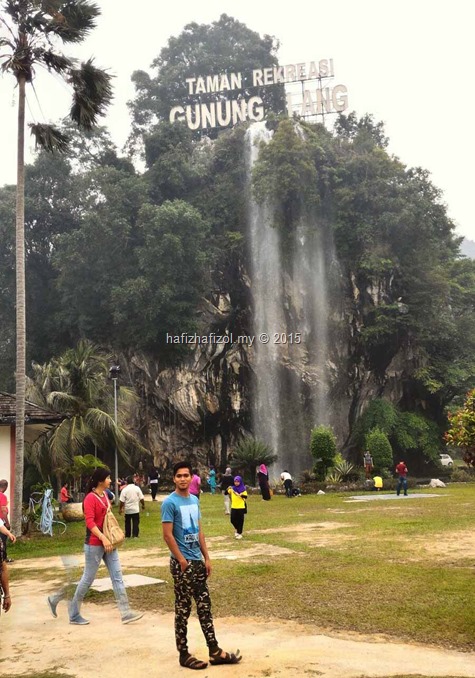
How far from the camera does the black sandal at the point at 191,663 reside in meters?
5.44

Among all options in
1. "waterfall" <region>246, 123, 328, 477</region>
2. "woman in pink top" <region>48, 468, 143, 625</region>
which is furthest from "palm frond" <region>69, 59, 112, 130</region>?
"waterfall" <region>246, 123, 328, 477</region>

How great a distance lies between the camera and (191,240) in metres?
38.2

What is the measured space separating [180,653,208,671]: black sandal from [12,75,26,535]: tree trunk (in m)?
11.3

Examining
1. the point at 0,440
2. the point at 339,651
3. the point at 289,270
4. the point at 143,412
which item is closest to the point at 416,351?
the point at 289,270

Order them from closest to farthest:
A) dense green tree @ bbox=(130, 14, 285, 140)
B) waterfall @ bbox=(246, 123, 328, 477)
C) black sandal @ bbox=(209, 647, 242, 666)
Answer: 1. black sandal @ bbox=(209, 647, 242, 666)
2. waterfall @ bbox=(246, 123, 328, 477)
3. dense green tree @ bbox=(130, 14, 285, 140)

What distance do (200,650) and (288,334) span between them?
3571cm

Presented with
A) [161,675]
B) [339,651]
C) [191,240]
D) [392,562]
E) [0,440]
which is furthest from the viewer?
[191,240]

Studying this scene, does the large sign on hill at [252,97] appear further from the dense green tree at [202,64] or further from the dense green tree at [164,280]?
the dense green tree at [164,280]

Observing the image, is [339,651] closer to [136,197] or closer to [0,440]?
[0,440]

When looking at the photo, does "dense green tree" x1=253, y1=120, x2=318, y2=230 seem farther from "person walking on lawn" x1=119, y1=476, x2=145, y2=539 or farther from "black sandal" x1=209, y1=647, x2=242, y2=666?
"black sandal" x1=209, y1=647, x2=242, y2=666

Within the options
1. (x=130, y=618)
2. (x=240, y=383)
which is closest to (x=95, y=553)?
(x=130, y=618)

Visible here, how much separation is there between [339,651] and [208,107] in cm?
5031

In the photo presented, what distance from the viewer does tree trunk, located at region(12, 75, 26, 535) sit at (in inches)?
626

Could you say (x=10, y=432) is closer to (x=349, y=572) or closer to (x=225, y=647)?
(x=349, y=572)
